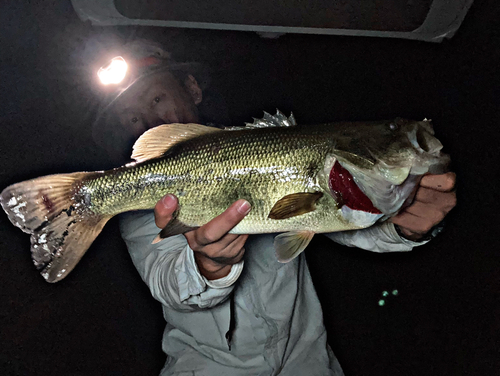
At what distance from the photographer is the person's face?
1.34 meters

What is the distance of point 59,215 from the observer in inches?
36.8

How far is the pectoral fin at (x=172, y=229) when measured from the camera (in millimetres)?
894

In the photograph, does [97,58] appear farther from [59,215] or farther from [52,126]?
[59,215]

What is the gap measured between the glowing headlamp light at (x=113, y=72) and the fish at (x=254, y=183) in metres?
0.54

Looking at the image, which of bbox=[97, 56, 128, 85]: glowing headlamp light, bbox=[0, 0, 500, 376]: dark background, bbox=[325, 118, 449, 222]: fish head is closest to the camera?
bbox=[325, 118, 449, 222]: fish head

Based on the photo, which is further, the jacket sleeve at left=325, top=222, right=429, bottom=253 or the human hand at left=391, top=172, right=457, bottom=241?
the jacket sleeve at left=325, top=222, right=429, bottom=253

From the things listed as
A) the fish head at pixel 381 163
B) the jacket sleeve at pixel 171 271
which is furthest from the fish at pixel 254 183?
the jacket sleeve at pixel 171 271

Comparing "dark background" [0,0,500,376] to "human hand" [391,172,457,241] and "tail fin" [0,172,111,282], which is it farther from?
"human hand" [391,172,457,241]

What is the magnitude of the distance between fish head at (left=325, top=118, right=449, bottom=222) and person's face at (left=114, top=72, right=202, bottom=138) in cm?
78

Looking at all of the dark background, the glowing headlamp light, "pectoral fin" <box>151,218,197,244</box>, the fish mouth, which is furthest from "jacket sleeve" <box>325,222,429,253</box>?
the glowing headlamp light

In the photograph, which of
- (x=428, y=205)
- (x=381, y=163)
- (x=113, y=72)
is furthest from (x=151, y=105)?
(x=428, y=205)

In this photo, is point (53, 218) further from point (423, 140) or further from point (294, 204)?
point (423, 140)

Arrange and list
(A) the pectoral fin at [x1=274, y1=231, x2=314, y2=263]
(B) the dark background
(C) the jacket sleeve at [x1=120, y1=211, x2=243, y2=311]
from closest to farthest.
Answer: (A) the pectoral fin at [x1=274, y1=231, x2=314, y2=263]
(C) the jacket sleeve at [x1=120, y1=211, x2=243, y2=311]
(B) the dark background

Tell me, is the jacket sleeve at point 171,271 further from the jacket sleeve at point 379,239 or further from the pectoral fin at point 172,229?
the jacket sleeve at point 379,239
